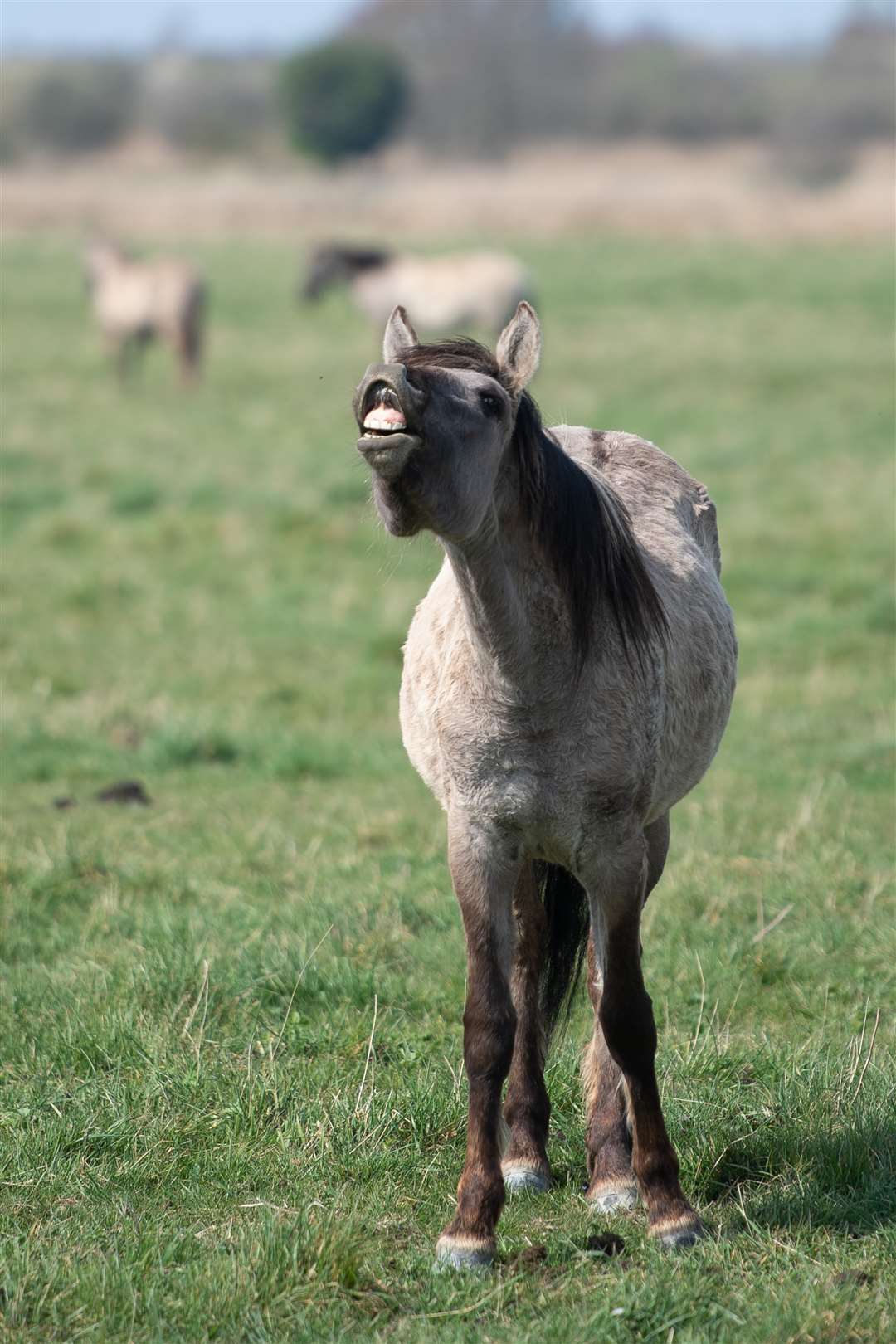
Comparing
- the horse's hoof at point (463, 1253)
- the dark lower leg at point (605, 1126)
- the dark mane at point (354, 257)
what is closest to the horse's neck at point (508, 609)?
the dark lower leg at point (605, 1126)

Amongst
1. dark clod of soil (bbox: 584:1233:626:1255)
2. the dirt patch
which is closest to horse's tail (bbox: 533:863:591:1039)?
dark clod of soil (bbox: 584:1233:626:1255)

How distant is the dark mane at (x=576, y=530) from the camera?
11.2ft

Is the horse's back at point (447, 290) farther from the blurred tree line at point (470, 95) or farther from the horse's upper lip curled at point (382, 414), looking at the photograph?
the blurred tree line at point (470, 95)

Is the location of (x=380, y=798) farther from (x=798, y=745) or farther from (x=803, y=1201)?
(x=803, y=1201)

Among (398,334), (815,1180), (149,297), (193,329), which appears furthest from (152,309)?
(815,1180)

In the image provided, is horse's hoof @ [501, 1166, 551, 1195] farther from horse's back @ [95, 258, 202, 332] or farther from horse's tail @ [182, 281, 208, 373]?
horse's back @ [95, 258, 202, 332]

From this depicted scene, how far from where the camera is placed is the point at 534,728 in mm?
3598

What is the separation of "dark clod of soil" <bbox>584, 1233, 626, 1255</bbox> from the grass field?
1.3 inches

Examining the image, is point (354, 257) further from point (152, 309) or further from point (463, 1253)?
point (463, 1253)

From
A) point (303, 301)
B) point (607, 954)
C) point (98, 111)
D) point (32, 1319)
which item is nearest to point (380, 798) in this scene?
point (607, 954)

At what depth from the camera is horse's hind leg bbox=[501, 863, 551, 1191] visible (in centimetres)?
409

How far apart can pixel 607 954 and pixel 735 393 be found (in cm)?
1603

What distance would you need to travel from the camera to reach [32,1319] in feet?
10.6

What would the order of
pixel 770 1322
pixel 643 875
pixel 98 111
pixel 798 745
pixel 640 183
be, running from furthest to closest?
pixel 98 111 → pixel 640 183 → pixel 798 745 → pixel 643 875 → pixel 770 1322
